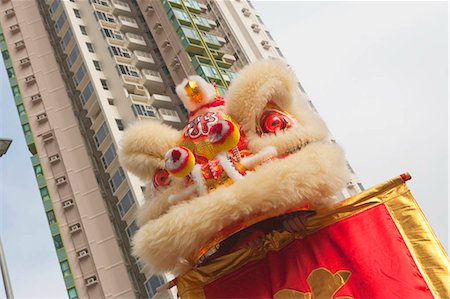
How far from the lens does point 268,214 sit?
3348mm

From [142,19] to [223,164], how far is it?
22.2m

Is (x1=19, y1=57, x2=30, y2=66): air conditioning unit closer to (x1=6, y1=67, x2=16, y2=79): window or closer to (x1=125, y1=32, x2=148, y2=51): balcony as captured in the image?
(x1=6, y1=67, x2=16, y2=79): window

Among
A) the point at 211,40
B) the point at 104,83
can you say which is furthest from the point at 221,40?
the point at 104,83

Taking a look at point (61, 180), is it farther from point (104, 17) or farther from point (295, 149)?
point (295, 149)

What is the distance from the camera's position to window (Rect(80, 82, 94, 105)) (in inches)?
840

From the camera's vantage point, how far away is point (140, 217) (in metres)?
3.91

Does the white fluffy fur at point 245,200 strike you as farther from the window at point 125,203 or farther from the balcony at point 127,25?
the balcony at point 127,25

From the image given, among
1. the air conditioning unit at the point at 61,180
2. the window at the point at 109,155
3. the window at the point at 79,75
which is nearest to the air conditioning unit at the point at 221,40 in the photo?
the window at the point at 79,75

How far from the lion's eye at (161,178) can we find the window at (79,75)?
18.7 m

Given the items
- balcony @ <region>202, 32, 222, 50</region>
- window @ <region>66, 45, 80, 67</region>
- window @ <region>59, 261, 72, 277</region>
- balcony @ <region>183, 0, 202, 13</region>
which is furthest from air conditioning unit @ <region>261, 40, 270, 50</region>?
window @ <region>59, 261, 72, 277</region>

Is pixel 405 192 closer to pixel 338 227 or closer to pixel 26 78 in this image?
pixel 338 227

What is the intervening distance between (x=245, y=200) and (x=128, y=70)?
18850mm

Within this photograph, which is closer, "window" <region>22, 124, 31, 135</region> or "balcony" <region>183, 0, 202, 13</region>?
"window" <region>22, 124, 31, 135</region>

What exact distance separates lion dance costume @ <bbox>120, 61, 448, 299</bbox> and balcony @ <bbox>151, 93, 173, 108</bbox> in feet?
55.6
